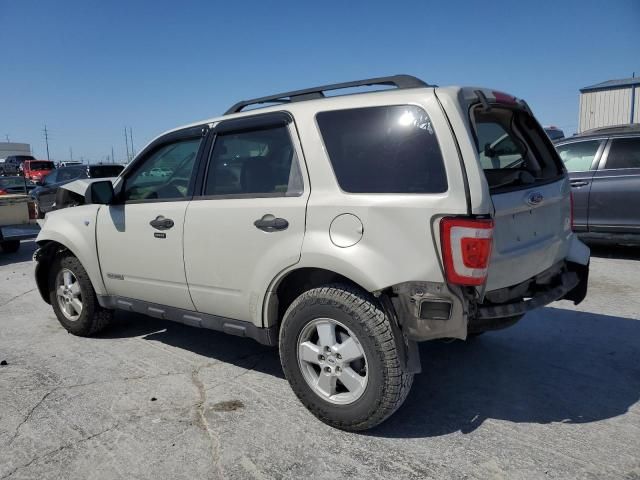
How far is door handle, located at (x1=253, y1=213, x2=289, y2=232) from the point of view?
9.88ft

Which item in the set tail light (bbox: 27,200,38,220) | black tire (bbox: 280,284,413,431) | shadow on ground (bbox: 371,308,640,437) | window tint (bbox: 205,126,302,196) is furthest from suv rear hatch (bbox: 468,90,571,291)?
tail light (bbox: 27,200,38,220)

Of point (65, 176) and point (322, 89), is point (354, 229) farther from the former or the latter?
point (65, 176)

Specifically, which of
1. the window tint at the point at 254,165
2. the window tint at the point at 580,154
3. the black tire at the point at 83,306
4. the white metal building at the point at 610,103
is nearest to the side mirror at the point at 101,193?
the black tire at the point at 83,306

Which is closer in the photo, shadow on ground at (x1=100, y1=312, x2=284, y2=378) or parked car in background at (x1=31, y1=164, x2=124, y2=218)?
shadow on ground at (x1=100, y1=312, x2=284, y2=378)

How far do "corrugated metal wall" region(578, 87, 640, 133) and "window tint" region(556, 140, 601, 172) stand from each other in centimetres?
1734

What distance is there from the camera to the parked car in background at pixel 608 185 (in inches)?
271

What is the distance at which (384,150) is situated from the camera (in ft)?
9.09

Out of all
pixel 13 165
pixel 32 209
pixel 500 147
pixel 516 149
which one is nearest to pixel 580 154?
pixel 516 149

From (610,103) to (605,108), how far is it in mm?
286

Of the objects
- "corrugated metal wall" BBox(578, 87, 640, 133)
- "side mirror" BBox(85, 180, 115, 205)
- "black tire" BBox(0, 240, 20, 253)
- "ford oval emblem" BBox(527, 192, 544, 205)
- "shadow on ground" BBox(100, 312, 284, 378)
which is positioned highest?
"corrugated metal wall" BBox(578, 87, 640, 133)

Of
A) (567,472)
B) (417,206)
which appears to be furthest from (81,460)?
(567,472)

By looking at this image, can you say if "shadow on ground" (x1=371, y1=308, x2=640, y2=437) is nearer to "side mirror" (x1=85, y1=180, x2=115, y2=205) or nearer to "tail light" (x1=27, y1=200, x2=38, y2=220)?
"side mirror" (x1=85, y1=180, x2=115, y2=205)

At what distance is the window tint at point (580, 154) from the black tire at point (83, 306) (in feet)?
20.9

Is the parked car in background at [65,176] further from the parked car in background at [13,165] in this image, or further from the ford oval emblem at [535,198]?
the parked car in background at [13,165]
